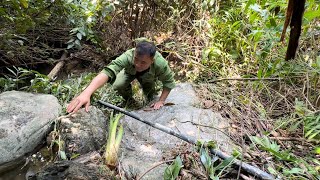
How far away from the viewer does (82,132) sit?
247 cm

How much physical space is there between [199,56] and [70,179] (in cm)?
316

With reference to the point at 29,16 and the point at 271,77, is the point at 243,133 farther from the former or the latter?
the point at 29,16

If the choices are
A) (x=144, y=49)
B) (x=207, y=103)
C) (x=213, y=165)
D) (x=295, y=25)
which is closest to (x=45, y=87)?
(x=144, y=49)

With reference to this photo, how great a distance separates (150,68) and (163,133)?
723mm

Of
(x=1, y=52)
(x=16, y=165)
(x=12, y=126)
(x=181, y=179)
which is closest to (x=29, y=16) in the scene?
(x=1, y=52)

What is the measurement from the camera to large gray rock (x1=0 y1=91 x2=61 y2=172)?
94.5 inches

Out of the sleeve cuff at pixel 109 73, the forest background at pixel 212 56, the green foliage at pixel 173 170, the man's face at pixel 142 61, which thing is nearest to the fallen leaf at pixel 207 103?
the forest background at pixel 212 56

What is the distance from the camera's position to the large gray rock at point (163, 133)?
2.40 meters

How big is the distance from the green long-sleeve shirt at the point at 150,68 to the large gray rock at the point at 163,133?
11.9 inches

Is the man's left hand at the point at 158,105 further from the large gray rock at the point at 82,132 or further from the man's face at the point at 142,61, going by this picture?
the large gray rock at the point at 82,132

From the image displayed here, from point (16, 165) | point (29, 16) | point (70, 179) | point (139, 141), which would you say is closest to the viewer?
point (70, 179)

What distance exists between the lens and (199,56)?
4.73 m

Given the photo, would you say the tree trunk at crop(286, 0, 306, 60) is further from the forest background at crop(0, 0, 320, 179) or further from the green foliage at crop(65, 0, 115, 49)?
the green foliage at crop(65, 0, 115, 49)

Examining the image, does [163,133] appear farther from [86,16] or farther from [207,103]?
[86,16]
